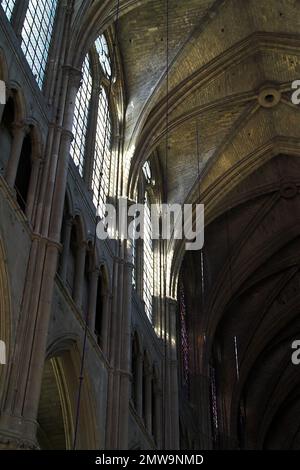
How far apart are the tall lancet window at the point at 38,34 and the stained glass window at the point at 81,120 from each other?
223 centimetres

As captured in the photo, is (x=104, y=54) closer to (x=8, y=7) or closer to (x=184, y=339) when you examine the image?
(x=8, y=7)

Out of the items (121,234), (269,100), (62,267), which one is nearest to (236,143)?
(269,100)

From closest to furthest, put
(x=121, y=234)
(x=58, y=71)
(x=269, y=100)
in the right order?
(x=58, y=71) → (x=121, y=234) → (x=269, y=100)

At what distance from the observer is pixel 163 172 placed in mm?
27312

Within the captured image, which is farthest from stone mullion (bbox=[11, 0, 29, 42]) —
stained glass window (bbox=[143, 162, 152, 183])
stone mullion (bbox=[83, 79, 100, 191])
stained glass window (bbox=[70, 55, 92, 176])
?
stained glass window (bbox=[143, 162, 152, 183])

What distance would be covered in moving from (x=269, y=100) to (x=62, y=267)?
44.9 feet

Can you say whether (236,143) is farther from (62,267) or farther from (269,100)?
(62,267)

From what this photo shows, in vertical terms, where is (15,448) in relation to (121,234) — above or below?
below

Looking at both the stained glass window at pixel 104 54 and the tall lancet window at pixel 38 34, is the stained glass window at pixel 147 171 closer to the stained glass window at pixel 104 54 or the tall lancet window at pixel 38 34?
the stained glass window at pixel 104 54

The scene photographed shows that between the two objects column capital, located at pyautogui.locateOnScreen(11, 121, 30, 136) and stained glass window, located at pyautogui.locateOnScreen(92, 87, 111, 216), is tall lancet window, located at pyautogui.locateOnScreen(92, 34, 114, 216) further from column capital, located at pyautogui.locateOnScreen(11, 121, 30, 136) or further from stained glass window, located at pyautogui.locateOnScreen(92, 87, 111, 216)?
column capital, located at pyautogui.locateOnScreen(11, 121, 30, 136)

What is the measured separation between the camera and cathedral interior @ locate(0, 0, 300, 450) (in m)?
14.3

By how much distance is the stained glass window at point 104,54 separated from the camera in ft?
71.5

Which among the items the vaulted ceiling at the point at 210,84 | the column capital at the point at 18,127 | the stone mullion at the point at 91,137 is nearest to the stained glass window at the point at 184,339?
the vaulted ceiling at the point at 210,84
